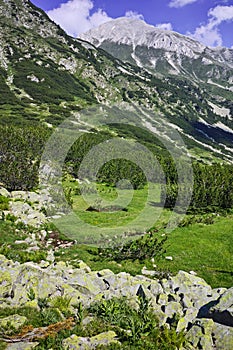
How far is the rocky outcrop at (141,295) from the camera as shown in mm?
12203

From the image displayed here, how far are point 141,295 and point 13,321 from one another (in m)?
6.22

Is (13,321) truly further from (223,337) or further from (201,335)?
(223,337)

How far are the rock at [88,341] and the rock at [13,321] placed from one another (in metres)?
2.12

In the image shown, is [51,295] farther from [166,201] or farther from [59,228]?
[166,201]

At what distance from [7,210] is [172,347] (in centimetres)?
Answer: 2477

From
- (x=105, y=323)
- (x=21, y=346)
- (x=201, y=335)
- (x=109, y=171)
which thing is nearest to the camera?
(x=21, y=346)

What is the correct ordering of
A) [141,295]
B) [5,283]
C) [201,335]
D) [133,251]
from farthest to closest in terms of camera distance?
[133,251]
[141,295]
[5,283]
[201,335]

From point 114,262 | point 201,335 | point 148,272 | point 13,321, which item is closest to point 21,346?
point 13,321

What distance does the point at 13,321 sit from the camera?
12180 millimetres

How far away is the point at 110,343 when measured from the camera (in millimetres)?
11281

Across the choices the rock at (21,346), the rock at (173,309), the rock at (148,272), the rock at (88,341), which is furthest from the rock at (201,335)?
the rock at (148,272)

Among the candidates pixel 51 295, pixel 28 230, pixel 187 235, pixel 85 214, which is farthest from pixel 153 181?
pixel 51 295

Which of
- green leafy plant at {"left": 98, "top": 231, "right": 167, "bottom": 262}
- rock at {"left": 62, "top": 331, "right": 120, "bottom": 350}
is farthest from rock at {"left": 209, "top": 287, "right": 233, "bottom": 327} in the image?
green leafy plant at {"left": 98, "top": 231, "right": 167, "bottom": 262}

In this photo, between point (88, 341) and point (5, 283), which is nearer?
point (88, 341)
